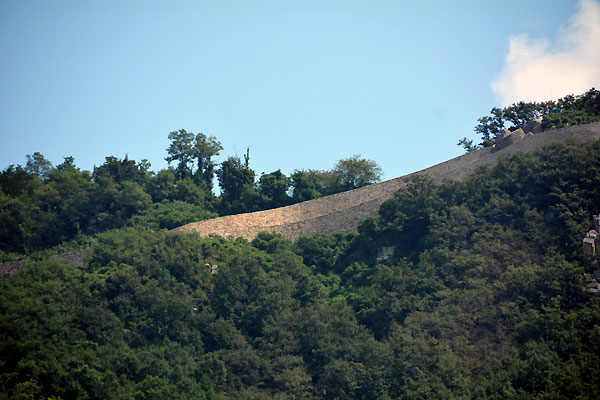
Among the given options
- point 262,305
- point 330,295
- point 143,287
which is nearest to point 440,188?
point 330,295

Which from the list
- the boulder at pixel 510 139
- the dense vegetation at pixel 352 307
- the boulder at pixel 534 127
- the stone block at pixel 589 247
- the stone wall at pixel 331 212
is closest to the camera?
the dense vegetation at pixel 352 307

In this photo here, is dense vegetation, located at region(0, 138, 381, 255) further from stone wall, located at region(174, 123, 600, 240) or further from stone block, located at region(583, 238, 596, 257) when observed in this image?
stone block, located at region(583, 238, 596, 257)

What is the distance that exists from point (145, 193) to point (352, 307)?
13.1m

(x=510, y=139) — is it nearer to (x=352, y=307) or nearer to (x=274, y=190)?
(x=352, y=307)

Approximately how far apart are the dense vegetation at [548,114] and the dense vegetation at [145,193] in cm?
565

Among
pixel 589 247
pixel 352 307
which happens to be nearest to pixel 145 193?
pixel 352 307

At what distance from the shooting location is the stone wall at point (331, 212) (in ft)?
111

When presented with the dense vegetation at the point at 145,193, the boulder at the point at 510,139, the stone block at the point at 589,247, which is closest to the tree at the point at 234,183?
the dense vegetation at the point at 145,193

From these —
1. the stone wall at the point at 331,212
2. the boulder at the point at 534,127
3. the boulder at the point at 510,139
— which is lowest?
the stone wall at the point at 331,212

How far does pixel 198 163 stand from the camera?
143 feet

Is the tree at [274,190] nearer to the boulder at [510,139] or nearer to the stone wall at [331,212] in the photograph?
the stone wall at [331,212]

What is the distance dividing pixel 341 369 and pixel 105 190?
640 inches

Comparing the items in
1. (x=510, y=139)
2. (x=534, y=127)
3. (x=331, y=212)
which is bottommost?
(x=331, y=212)

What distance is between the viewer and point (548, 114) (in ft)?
122
